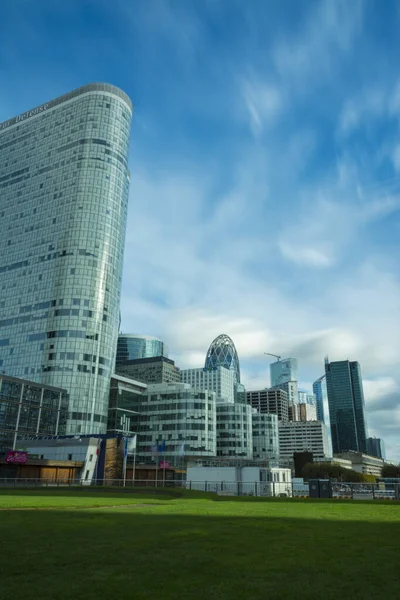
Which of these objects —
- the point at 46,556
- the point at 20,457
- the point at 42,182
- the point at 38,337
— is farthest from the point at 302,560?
the point at 42,182

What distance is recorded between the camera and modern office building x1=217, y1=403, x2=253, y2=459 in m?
188

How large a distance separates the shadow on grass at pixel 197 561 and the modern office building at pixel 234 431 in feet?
570

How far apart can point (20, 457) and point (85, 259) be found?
319 ft

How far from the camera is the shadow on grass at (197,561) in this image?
378 inches

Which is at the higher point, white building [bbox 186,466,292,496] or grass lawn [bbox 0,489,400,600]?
white building [bbox 186,466,292,496]

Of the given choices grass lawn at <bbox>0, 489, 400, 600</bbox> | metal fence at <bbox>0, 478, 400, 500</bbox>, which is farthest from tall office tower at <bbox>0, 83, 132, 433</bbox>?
grass lawn at <bbox>0, 489, 400, 600</bbox>

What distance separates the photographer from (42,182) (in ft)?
625

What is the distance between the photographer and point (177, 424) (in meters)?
171

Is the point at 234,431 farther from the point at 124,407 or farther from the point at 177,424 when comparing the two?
the point at 124,407

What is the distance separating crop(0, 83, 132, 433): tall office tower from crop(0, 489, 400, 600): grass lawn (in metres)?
141

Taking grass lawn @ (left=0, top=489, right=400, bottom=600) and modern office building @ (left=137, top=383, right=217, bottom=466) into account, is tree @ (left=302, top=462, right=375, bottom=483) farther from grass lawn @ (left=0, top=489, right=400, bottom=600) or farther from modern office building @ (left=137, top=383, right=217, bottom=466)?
grass lawn @ (left=0, top=489, right=400, bottom=600)

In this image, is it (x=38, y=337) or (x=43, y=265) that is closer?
(x=38, y=337)

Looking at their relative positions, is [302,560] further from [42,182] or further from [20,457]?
[42,182]

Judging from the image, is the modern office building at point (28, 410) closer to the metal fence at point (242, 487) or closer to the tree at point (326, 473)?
the metal fence at point (242, 487)
